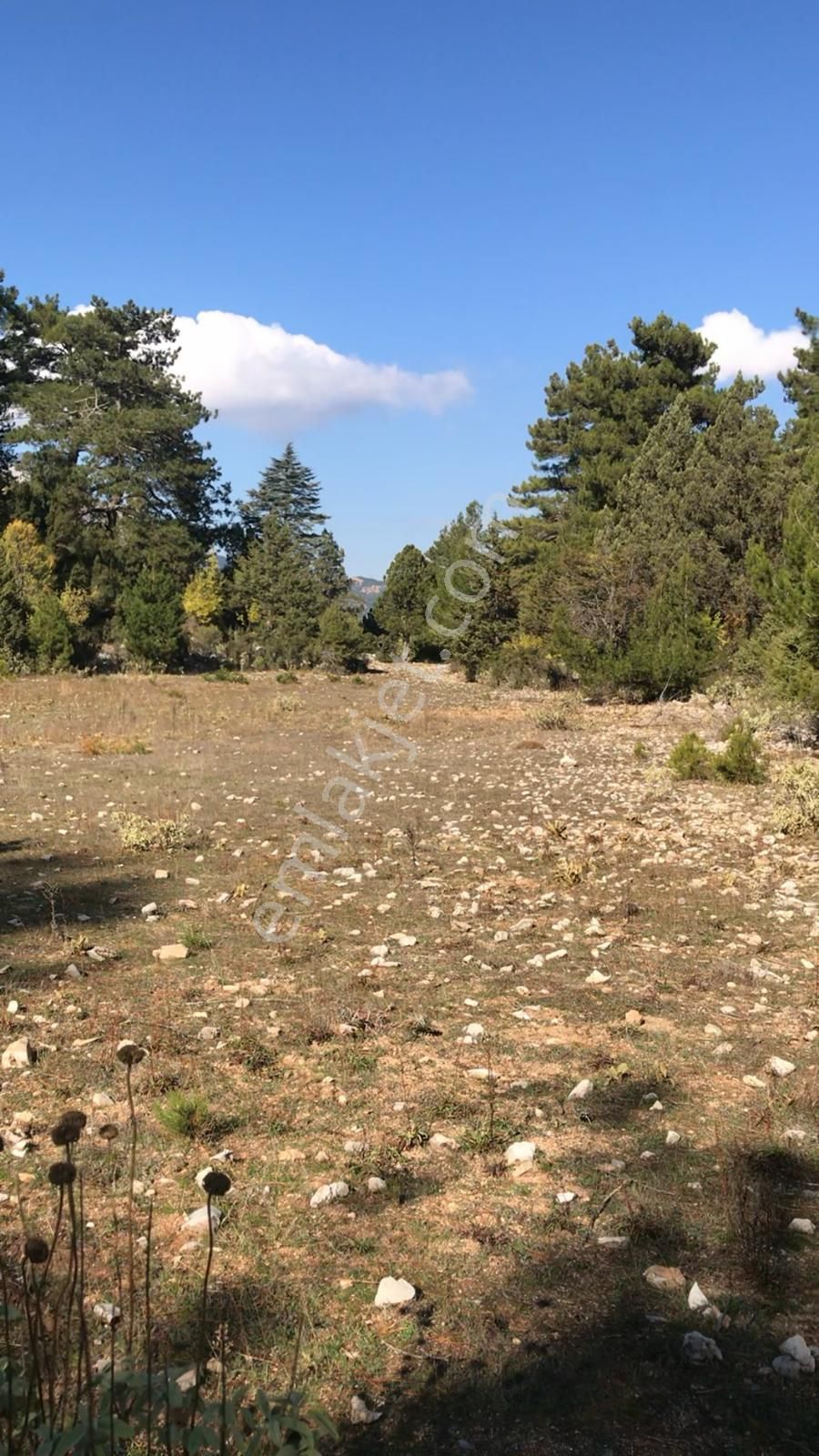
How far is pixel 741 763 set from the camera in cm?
1099

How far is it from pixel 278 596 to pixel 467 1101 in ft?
116

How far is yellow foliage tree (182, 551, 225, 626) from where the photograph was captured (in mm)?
37625

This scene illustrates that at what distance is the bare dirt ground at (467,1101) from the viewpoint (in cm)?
242

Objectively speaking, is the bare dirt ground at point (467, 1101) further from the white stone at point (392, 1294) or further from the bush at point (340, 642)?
the bush at point (340, 642)

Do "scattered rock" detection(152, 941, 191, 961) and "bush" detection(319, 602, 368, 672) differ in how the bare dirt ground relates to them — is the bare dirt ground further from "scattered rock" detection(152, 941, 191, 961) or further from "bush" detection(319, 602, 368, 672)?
"bush" detection(319, 602, 368, 672)

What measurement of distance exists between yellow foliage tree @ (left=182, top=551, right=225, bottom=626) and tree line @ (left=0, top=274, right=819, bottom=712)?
8 centimetres

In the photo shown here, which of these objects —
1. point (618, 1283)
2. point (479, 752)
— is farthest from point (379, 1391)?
point (479, 752)

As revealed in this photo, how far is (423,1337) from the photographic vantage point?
2523 millimetres

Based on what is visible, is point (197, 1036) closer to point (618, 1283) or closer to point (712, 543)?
point (618, 1283)

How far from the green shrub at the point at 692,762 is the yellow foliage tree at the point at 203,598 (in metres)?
28.8

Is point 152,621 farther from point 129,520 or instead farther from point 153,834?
point 153,834

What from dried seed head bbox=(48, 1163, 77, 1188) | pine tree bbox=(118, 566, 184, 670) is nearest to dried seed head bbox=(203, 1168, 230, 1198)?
dried seed head bbox=(48, 1163, 77, 1188)

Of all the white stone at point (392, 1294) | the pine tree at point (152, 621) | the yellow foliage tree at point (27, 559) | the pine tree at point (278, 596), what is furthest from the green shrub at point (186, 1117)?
the pine tree at point (278, 596)

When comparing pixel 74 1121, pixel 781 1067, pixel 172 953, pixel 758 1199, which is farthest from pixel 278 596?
pixel 74 1121
